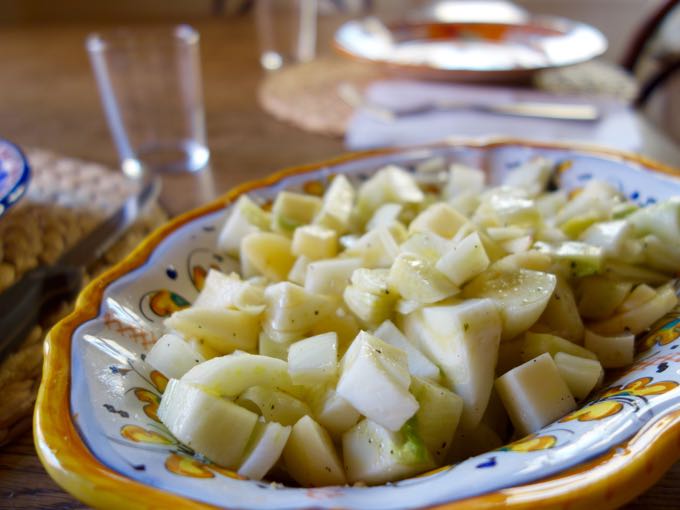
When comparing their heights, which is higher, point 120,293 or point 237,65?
point 120,293

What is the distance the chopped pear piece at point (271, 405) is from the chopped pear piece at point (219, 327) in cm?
8

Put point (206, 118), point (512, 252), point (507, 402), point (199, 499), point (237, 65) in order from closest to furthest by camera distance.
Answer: point (199, 499)
point (507, 402)
point (512, 252)
point (206, 118)
point (237, 65)

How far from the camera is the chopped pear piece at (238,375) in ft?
1.67

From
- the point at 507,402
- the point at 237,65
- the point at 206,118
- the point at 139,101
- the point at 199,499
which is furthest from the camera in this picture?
the point at 237,65

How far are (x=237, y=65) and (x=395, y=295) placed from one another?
1.54m

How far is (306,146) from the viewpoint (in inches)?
52.4

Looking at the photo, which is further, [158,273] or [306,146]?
[306,146]

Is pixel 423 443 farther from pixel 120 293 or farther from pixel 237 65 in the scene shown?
pixel 237 65

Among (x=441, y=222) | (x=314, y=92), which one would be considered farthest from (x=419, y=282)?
(x=314, y=92)

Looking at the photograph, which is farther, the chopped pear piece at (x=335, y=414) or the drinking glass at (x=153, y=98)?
the drinking glass at (x=153, y=98)

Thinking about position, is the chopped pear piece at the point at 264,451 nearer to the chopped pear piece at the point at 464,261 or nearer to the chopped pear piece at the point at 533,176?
the chopped pear piece at the point at 464,261

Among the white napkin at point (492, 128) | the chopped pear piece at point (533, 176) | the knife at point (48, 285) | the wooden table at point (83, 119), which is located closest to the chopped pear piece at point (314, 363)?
the wooden table at point (83, 119)

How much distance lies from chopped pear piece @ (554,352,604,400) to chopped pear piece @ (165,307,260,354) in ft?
0.91

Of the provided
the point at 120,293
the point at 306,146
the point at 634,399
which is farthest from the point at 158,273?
the point at 306,146
